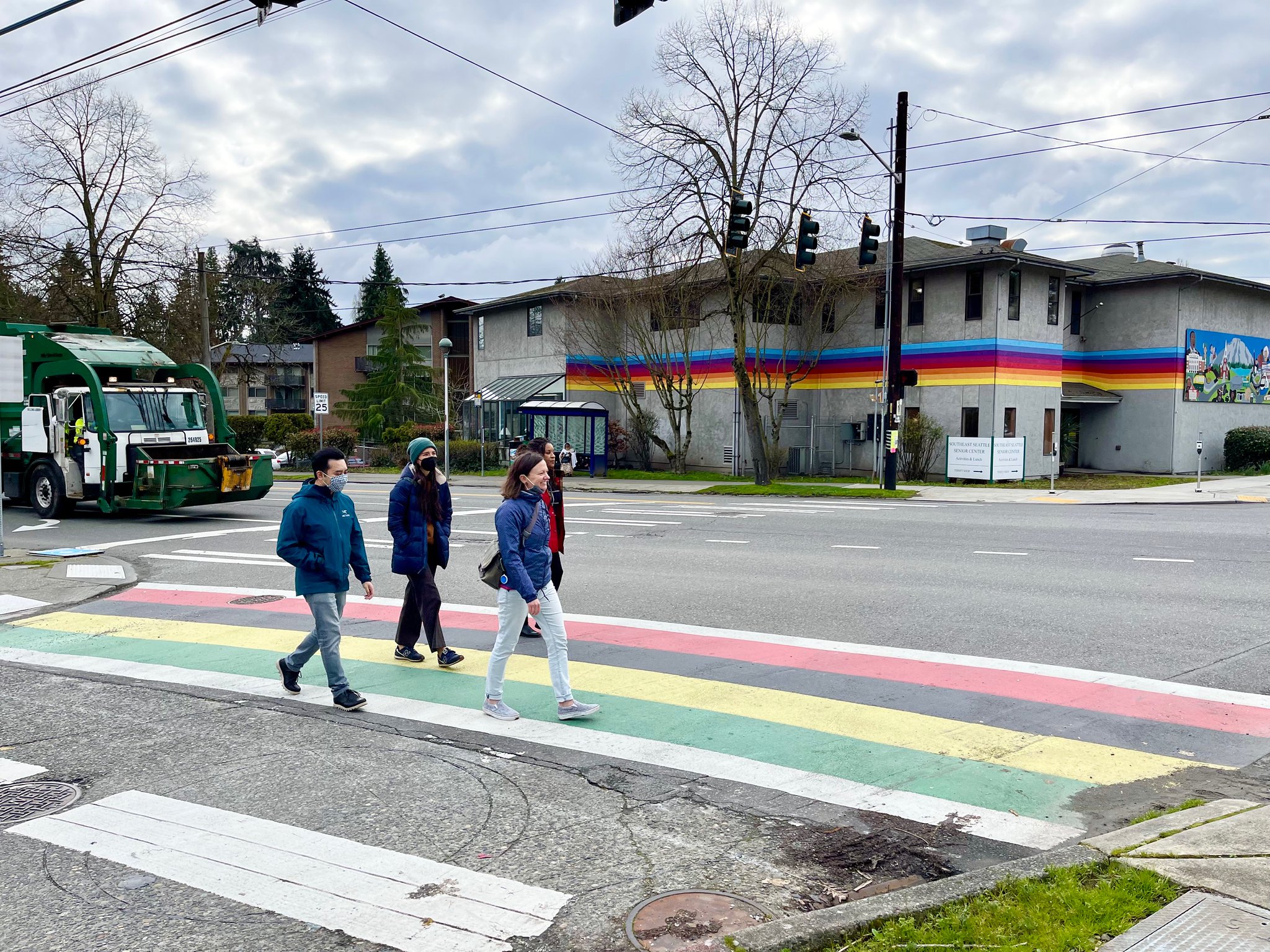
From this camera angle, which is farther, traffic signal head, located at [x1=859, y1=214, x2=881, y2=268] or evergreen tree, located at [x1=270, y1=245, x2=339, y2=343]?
evergreen tree, located at [x1=270, y1=245, x2=339, y2=343]

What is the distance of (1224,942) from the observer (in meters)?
3.44

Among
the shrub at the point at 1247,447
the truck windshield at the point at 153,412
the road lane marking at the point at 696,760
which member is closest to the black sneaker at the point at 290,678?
the road lane marking at the point at 696,760

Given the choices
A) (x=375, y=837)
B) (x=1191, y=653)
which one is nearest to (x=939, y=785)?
(x=375, y=837)

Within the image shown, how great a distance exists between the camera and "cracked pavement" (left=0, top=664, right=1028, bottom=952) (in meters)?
3.89

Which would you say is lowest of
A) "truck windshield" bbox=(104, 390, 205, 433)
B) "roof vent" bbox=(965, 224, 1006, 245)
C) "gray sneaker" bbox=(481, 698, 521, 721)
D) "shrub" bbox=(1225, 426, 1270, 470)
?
"gray sneaker" bbox=(481, 698, 521, 721)

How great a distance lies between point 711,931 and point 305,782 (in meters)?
2.64

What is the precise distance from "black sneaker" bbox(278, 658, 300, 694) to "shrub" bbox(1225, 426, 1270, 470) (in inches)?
1491

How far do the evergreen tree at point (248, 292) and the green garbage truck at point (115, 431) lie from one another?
81.5 ft

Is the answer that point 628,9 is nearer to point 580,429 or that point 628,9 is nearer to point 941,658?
point 941,658

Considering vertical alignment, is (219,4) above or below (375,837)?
above

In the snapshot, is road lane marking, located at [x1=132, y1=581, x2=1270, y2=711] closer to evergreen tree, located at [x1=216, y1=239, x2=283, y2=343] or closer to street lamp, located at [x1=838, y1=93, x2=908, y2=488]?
street lamp, located at [x1=838, y1=93, x2=908, y2=488]

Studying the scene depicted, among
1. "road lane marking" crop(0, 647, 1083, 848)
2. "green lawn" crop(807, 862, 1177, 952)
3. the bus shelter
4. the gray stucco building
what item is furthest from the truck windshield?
the gray stucco building

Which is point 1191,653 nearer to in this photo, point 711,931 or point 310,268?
point 711,931

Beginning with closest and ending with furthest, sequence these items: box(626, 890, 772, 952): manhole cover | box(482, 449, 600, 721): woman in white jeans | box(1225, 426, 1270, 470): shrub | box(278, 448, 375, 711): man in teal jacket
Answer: box(626, 890, 772, 952): manhole cover, box(482, 449, 600, 721): woman in white jeans, box(278, 448, 375, 711): man in teal jacket, box(1225, 426, 1270, 470): shrub
